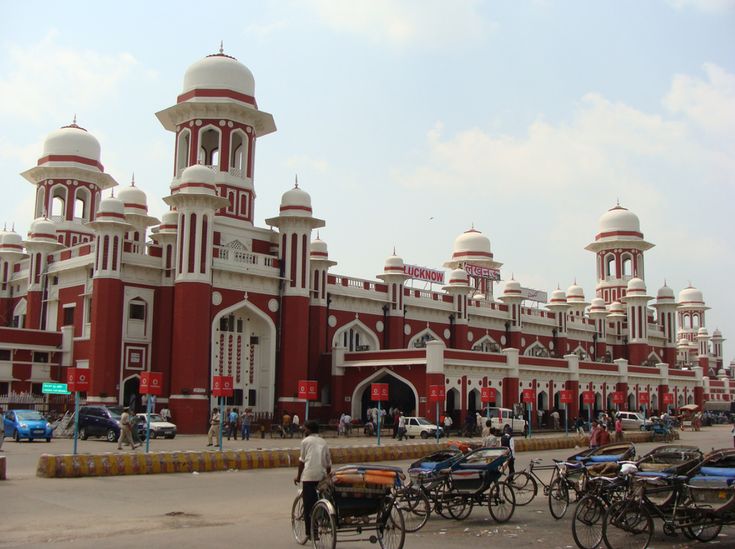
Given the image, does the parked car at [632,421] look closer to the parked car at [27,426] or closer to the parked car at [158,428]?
the parked car at [158,428]

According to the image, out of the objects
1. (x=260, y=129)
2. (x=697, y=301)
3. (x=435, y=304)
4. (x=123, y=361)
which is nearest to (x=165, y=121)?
(x=260, y=129)

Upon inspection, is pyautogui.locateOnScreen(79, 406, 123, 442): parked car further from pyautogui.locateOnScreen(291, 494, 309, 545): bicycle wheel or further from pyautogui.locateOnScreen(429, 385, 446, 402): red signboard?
pyautogui.locateOnScreen(291, 494, 309, 545): bicycle wheel

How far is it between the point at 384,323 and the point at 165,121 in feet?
57.7

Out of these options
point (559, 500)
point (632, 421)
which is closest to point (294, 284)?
point (632, 421)

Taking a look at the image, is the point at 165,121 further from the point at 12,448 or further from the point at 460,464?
the point at 460,464

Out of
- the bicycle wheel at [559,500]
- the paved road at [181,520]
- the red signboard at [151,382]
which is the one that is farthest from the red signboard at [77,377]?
the bicycle wheel at [559,500]

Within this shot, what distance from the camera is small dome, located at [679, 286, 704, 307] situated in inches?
3991

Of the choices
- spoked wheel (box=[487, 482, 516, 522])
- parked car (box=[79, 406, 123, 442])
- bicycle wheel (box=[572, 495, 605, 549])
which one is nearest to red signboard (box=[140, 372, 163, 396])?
parked car (box=[79, 406, 123, 442])

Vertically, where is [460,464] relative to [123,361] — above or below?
below

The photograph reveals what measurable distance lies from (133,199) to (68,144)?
598 cm

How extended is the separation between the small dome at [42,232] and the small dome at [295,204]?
1300 centimetres

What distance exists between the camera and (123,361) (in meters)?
37.9

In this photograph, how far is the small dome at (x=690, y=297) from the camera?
101 metres

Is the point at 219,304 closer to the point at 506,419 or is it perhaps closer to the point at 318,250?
the point at 318,250
